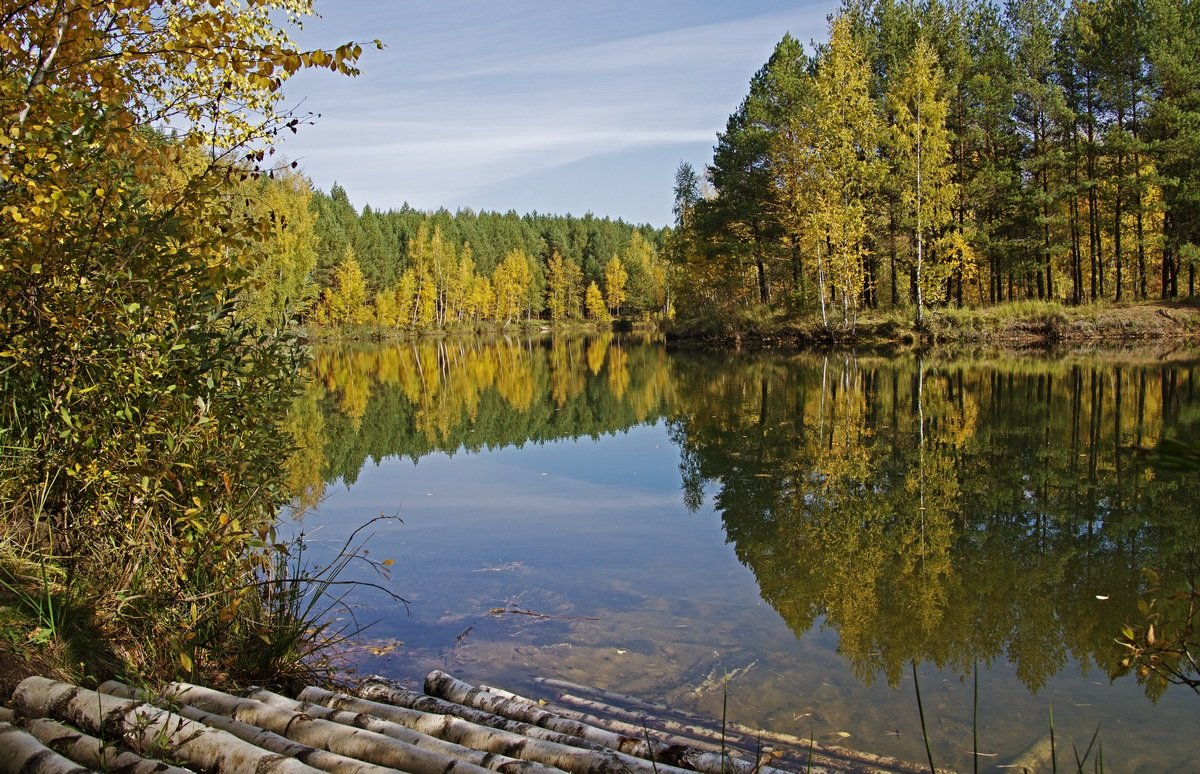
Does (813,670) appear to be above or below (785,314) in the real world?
below

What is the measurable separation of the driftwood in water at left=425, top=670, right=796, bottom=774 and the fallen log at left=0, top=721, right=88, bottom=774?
6.53 feet

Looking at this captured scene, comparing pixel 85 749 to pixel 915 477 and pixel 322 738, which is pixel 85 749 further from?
pixel 915 477

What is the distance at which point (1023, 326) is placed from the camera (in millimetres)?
32094

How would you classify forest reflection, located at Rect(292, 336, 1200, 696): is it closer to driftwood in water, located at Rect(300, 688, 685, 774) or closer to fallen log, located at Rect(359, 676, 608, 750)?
driftwood in water, located at Rect(300, 688, 685, 774)

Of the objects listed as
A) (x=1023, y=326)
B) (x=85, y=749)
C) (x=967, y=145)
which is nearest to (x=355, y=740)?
(x=85, y=749)

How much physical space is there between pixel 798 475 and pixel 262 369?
819cm

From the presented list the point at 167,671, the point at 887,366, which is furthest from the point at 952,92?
the point at 167,671

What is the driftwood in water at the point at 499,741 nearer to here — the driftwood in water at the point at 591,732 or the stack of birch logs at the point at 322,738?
the stack of birch logs at the point at 322,738

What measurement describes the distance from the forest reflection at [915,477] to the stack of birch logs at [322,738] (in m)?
2.48

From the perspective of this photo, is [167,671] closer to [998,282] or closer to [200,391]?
[200,391]

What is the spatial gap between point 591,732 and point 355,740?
115cm

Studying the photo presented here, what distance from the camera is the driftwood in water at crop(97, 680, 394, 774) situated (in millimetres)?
3186

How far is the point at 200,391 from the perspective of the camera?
214 inches

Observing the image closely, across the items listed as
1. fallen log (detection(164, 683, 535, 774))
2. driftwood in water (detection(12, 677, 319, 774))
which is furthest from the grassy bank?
driftwood in water (detection(12, 677, 319, 774))
